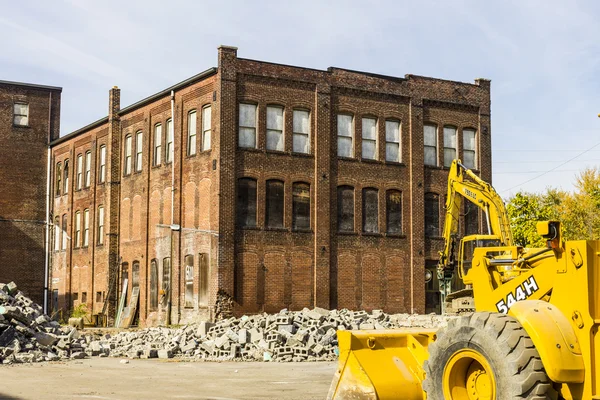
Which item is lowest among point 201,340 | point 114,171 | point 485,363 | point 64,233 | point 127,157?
point 201,340

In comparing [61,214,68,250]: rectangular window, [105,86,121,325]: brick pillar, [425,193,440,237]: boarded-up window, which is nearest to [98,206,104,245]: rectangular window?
[105,86,121,325]: brick pillar

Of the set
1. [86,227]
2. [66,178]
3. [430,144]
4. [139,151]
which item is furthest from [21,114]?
[430,144]

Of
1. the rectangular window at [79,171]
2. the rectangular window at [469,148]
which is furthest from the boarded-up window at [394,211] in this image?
the rectangular window at [79,171]

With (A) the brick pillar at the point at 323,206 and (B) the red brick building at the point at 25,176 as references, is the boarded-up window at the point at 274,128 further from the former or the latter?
(B) the red brick building at the point at 25,176

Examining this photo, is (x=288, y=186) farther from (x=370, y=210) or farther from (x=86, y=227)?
(x=86, y=227)

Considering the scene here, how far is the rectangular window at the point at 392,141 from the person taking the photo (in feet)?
132

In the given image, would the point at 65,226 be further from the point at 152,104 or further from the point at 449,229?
the point at 449,229

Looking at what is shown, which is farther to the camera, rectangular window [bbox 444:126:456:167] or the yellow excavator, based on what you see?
rectangular window [bbox 444:126:456:167]

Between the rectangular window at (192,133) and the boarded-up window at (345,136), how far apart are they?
6440mm

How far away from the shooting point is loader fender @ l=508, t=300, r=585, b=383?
748 cm

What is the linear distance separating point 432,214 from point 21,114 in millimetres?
A: 26794

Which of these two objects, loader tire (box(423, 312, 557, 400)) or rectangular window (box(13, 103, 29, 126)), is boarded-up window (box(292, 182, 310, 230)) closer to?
rectangular window (box(13, 103, 29, 126))

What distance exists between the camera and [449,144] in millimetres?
42094

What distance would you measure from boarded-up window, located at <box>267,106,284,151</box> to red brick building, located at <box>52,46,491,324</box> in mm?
53
